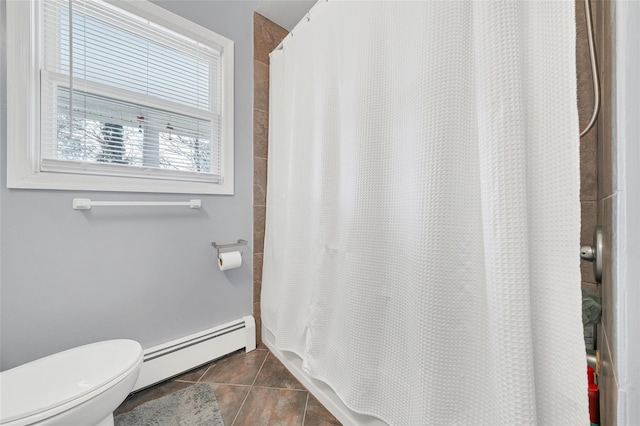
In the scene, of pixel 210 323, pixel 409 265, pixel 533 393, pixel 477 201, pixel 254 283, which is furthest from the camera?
pixel 254 283

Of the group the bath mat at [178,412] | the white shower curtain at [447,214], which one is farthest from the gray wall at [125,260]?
the white shower curtain at [447,214]

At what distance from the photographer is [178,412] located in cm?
110

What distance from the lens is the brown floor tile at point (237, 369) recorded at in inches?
51.9

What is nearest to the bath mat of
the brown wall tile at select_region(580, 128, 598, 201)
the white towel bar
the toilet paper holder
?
the toilet paper holder

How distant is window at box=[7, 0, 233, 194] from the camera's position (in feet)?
3.21

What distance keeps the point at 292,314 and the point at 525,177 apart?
1.17 metres

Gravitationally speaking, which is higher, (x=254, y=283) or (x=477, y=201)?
(x=477, y=201)

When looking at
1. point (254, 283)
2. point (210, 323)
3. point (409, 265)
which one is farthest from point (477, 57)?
point (210, 323)

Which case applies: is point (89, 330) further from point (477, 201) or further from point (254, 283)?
point (477, 201)

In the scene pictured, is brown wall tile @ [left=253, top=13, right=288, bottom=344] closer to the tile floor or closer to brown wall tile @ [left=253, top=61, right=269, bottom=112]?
brown wall tile @ [left=253, top=61, right=269, bottom=112]

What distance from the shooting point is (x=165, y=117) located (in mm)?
1329

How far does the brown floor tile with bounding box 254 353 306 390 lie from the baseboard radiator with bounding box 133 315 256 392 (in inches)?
8.1

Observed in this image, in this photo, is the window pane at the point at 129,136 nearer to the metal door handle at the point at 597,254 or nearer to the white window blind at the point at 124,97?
the white window blind at the point at 124,97

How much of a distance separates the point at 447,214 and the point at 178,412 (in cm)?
144
